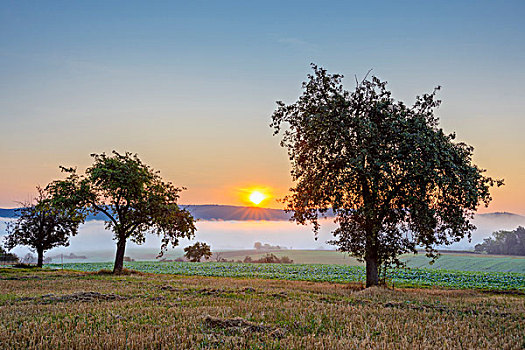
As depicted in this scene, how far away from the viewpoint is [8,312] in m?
13.6

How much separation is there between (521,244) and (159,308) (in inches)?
4356

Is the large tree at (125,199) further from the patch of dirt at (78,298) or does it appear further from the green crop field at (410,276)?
the patch of dirt at (78,298)

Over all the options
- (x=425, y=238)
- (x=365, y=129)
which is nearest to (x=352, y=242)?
(x=425, y=238)

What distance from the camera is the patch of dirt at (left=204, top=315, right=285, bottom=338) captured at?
1020 cm

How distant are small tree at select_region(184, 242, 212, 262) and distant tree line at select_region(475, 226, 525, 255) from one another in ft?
262

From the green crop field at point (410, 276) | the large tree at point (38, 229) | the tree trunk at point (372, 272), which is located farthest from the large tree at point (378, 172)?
the large tree at point (38, 229)

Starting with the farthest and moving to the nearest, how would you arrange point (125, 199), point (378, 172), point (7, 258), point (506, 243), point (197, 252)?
1. point (506, 243)
2. point (197, 252)
3. point (7, 258)
4. point (125, 199)
5. point (378, 172)

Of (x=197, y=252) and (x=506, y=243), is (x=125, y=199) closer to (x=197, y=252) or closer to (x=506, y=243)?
(x=197, y=252)

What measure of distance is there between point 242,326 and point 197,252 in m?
66.3

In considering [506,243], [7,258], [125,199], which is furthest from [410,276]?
[506,243]

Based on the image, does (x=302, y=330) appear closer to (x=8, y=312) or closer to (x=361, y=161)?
(x=8, y=312)

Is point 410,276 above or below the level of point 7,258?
below

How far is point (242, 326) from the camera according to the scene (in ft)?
35.8

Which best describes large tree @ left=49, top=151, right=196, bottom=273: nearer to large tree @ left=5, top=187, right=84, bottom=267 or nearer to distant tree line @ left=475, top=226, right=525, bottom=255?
large tree @ left=5, top=187, right=84, bottom=267
